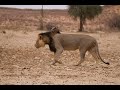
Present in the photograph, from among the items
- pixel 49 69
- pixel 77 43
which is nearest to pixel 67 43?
pixel 77 43

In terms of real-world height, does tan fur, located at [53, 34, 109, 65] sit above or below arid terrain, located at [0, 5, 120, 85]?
above

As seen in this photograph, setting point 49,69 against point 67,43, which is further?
point 67,43

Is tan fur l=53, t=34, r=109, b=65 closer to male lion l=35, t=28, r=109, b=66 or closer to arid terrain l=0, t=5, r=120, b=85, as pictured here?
male lion l=35, t=28, r=109, b=66

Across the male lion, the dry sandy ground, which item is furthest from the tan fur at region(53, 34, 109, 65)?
the dry sandy ground

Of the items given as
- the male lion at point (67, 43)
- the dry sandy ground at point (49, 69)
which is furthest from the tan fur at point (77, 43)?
the dry sandy ground at point (49, 69)

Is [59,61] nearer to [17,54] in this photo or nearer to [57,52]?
[57,52]

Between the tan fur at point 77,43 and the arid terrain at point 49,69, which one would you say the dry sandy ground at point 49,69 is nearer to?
the arid terrain at point 49,69

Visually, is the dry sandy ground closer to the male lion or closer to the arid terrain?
the arid terrain

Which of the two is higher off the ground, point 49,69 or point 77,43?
point 77,43

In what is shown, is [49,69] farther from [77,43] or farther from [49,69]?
[77,43]

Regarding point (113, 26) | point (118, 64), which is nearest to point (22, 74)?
point (118, 64)

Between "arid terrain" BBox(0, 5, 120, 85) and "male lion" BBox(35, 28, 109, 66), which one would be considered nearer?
"arid terrain" BBox(0, 5, 120, 85)

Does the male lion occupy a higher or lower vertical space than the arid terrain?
higher

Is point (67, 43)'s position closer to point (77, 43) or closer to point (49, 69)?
point (77, 43)
